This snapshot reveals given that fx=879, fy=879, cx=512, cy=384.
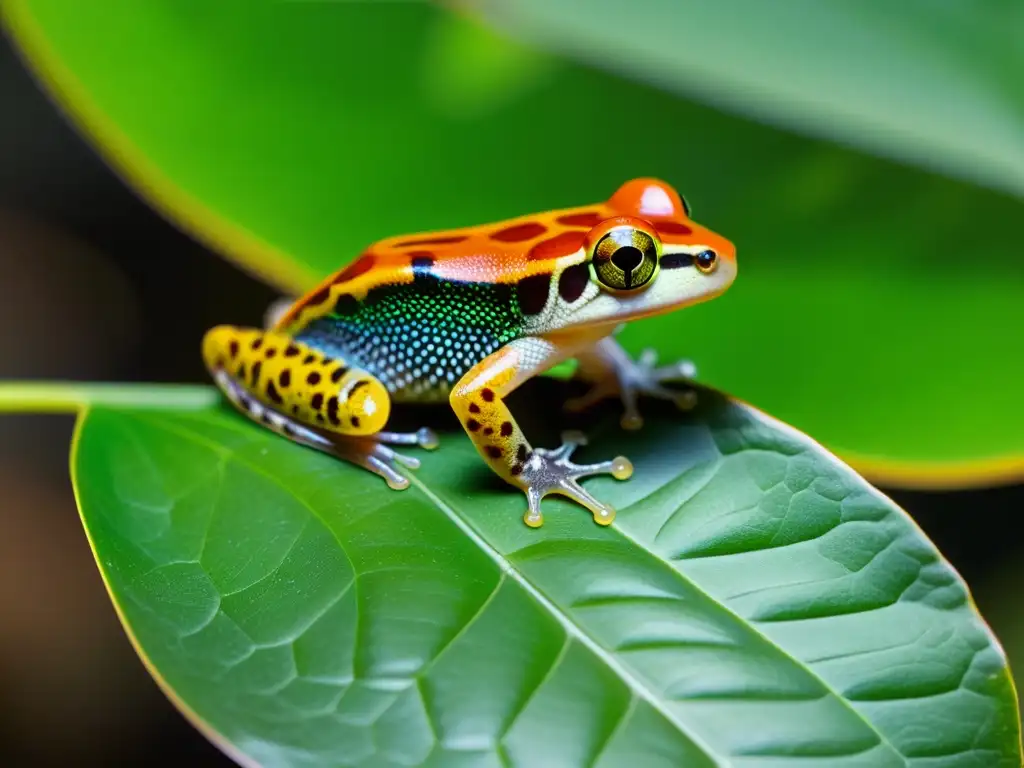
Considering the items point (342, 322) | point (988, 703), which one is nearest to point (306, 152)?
point (342, 322)

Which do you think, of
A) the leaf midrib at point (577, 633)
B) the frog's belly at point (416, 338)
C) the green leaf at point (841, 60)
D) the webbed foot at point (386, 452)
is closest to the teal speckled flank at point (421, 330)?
the frog's belly at point (416, 338)

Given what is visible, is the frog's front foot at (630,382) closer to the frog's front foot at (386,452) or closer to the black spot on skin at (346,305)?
the frog's front foot at (386,452)

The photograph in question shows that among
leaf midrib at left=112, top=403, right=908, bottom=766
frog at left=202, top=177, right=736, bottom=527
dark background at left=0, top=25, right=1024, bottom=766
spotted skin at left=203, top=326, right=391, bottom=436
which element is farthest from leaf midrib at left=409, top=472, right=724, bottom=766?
dark background at left=0, top=25, right=1024, bottom=766

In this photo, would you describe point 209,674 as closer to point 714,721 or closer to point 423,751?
point 423,751

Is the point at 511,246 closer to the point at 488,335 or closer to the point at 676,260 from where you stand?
the point at 488,335

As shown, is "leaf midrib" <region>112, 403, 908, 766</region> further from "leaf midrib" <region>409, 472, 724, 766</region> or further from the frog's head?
the frog's head

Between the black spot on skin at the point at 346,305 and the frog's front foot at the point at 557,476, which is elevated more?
the black spot on skin at the point at 346,305
